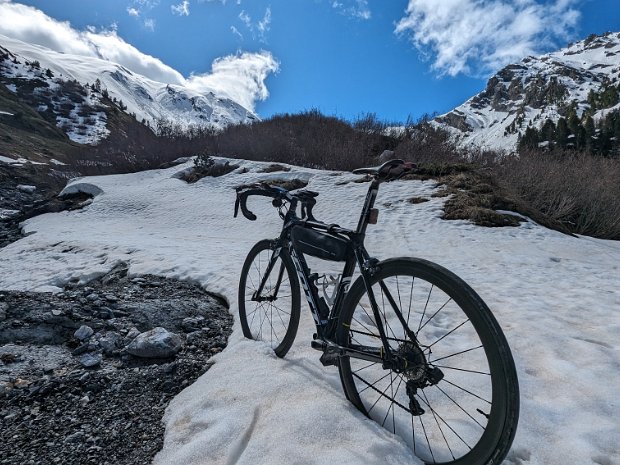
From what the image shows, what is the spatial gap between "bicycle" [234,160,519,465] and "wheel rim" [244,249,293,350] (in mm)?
27

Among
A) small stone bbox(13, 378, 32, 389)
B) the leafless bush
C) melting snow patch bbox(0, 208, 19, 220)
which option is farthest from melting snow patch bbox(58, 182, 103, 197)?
the leafless bush

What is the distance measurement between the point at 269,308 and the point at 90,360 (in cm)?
170

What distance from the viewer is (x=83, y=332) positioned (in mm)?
3568

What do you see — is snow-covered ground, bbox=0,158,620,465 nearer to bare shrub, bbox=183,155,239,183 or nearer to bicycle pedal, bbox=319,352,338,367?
bicycle pedal, bbox=319,352,338,367

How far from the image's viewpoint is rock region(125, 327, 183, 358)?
10.5 ft

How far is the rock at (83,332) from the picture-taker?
3521 millimetres

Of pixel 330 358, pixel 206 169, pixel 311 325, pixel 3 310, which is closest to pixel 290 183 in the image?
pixel 206 169

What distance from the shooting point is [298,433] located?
1944 millimetres

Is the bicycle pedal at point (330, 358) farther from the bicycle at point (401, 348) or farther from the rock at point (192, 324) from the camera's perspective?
the rock at point (192, 324)

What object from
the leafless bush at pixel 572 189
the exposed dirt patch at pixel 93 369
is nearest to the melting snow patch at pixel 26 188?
the exposed dirt patch at pixel 93 369

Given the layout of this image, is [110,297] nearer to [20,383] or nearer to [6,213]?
[20,383]

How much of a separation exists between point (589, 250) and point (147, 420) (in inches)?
314

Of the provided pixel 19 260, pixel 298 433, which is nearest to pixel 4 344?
pixel 298 433

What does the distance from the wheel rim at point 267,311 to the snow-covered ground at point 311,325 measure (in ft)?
0.60
